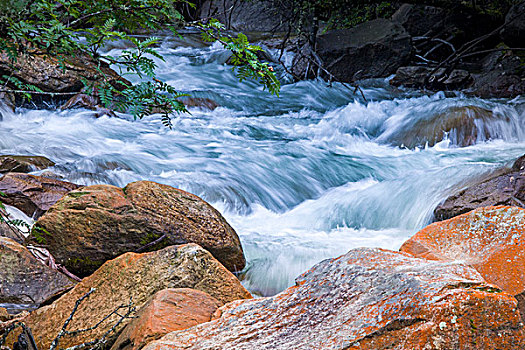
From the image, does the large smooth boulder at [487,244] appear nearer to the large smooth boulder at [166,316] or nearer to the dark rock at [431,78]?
the large smooth boulder at [166,316]

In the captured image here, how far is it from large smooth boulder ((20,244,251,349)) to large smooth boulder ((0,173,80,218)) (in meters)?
2.00

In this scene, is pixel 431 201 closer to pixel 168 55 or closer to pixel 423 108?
pixel 423 108

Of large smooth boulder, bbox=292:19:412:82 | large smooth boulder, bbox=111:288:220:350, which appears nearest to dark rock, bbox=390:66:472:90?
large smooth boulder, bbox=292:19:412:82

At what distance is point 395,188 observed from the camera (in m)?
6.48

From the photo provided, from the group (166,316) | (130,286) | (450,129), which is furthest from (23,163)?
(450,129)

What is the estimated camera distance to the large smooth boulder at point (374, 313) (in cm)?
126

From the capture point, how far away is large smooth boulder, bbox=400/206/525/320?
1854 millimetres

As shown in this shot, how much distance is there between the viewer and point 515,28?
10688 mm

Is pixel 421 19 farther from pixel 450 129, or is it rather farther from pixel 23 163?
pixel 23 163

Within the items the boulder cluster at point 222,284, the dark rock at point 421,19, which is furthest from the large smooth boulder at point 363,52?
the boulder cluster at point 222,284

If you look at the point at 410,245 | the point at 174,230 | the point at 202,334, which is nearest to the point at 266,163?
the point at 174,230

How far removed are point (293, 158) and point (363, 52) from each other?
4.94 metres

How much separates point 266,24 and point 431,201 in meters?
15.2

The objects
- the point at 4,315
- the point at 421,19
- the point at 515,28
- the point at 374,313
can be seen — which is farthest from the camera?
the point at 421,19
